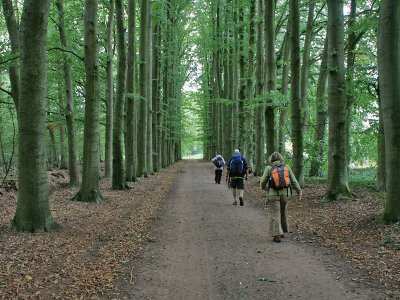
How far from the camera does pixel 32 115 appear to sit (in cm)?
825

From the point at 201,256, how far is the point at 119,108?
10.8 m

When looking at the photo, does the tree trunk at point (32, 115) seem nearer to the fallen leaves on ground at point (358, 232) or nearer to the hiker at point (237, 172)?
the fallen leaves on ground at point (358, 232)

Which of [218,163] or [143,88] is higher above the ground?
[143,88]

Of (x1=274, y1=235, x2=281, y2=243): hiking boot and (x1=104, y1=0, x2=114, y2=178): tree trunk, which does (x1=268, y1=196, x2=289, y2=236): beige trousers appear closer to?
(x1=274, y1=235, x2=281, y2=243): hiking boot

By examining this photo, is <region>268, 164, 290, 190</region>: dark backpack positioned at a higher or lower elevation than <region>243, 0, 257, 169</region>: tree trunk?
lower

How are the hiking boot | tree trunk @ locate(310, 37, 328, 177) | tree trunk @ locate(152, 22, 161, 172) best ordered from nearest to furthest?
the hiking boot, tree trunk @ locate(310, 37, 328, 177), tree trunk @ locate(152, 22, 161, 172)

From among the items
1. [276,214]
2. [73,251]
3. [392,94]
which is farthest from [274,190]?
[73,251]

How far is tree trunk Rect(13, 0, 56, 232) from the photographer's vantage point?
8.19 meters

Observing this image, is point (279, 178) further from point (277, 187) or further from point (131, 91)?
point (131, 91)

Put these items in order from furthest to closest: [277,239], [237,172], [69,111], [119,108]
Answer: [69,111] → [119,108] → [237,172] → [277,239]

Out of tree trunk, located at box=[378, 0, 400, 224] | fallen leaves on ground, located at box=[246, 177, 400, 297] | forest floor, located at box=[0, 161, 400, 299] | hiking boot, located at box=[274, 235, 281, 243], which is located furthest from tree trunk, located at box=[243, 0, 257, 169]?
hiking boot, located at box=[274, 235, 281, 243]

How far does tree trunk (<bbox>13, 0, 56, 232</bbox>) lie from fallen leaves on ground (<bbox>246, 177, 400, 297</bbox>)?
5599 millimetres

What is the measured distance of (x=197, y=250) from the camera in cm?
750

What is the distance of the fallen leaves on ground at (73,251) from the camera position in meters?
5.38
